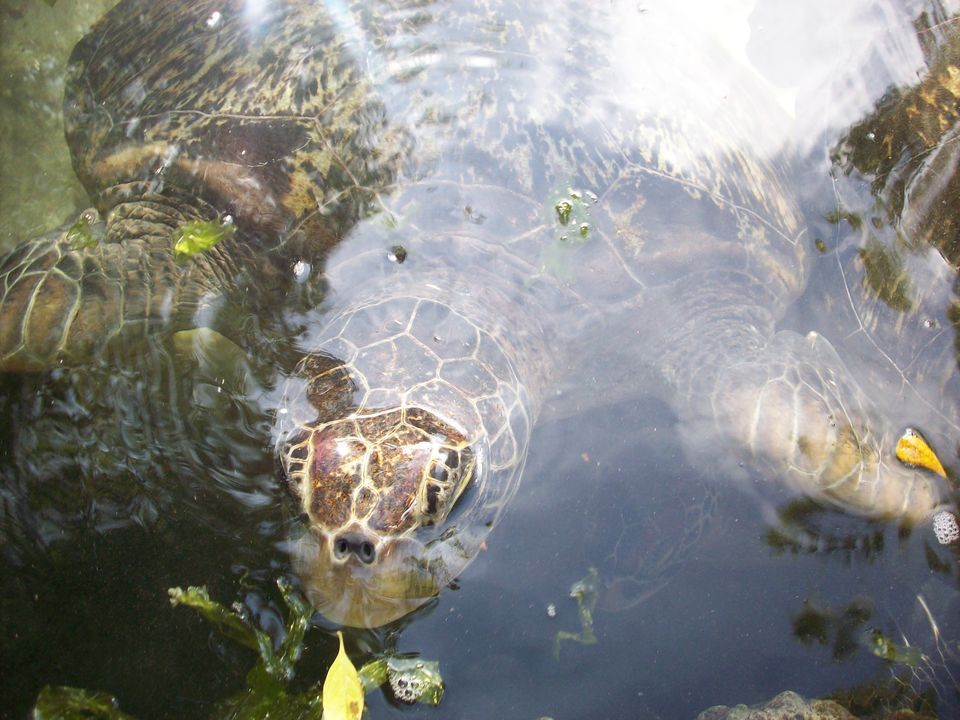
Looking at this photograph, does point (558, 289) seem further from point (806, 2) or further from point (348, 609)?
point (806, 2)

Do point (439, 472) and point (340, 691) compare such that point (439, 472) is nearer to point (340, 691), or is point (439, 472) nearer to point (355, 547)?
point (355, 547)

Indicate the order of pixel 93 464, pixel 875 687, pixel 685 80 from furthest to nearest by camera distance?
pixel 685 80
pixel 93 464
pixel 875 687

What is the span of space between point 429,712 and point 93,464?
149cm

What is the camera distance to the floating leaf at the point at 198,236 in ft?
9.82

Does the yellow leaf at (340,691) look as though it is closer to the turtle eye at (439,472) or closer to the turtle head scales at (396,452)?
the turtle head scales at (396,452)

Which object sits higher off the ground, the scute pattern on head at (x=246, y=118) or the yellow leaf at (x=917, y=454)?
the scute pattern on head at (x=246, y=118)

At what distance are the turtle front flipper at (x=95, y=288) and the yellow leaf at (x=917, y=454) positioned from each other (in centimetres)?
291

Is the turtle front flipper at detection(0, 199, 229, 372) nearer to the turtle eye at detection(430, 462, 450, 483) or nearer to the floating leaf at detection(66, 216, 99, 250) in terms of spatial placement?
the floating leaf at detection(66, 216, 99, 250)

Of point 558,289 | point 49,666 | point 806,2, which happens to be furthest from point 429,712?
point 806,2

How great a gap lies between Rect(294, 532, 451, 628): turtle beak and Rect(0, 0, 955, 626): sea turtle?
0.19 m

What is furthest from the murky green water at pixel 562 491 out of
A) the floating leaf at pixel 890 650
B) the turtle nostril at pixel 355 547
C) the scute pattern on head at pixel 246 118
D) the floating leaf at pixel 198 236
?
the floating leaf at pixel 198 236

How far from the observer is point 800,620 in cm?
237

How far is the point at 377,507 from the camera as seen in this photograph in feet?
6.52

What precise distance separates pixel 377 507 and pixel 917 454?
208 centimetres
